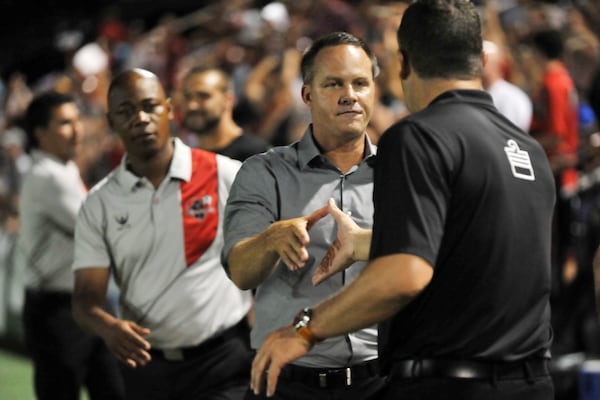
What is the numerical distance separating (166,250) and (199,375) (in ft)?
2.05

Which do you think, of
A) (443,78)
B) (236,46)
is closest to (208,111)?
(443,78)

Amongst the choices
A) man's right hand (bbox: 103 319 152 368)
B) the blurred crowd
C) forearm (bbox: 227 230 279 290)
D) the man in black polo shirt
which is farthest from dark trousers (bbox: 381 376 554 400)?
the blurred crowd

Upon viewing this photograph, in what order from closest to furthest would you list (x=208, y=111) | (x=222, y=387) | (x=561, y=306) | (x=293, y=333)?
(x=293, y=333), (x=222, y=387), (x=208, y=111), (x=561, y=306)

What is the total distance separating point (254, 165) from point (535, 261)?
1.44 m

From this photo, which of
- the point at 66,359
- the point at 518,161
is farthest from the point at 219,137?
the point at 518,161

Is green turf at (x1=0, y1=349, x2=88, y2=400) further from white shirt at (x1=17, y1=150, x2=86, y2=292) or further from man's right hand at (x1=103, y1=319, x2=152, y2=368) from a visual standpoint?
man's right hand at (x1=103, y1=319, x2=152, y2=368)

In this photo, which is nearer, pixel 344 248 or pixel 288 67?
pixel 344 248

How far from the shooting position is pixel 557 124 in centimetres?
933

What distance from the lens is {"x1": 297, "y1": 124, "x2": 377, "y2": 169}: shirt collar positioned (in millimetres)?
4695

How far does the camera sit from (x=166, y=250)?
5.65m

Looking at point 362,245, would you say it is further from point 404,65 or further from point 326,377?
point 326,377

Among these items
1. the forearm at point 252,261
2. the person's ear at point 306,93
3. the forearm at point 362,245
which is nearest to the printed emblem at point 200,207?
the person's ear at point 306,93

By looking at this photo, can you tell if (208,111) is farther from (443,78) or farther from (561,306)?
(443,78)

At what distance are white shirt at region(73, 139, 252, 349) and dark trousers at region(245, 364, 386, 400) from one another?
3.75 ft
